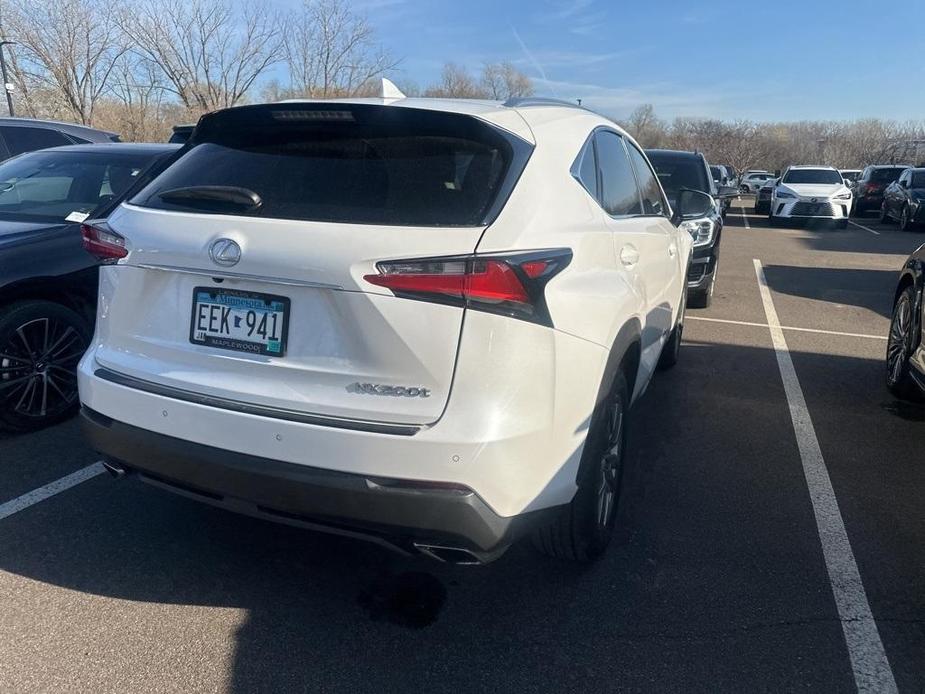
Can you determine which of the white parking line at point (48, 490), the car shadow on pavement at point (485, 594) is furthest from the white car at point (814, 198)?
the white parking line at point (48, 490)

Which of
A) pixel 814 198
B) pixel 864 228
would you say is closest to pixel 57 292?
pixel 814 198

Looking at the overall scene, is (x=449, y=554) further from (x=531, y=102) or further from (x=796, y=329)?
(x=796, y=329)

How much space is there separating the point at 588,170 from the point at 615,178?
554mm

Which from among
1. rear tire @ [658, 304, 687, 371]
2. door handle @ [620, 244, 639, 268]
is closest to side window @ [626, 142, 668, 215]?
door handle @ [620, 244, 639, 268]

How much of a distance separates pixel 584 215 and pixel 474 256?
0.75 meters

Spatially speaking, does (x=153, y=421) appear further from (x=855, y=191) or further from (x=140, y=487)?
(x=855, y=191)

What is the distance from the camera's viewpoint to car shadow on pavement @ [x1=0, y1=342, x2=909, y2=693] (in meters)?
2.51

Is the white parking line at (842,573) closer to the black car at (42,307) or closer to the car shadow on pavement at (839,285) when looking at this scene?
the black car at (42,307)

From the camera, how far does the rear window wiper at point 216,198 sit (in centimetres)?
246

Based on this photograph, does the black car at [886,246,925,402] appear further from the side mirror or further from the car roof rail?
the car roof rail

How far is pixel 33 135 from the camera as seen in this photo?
7746 millimetres

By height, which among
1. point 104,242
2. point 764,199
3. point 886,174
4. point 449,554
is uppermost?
point 886,174

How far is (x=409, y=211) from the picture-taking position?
7.61 feet

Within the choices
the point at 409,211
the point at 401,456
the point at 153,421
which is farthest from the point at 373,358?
the point at 153,421
